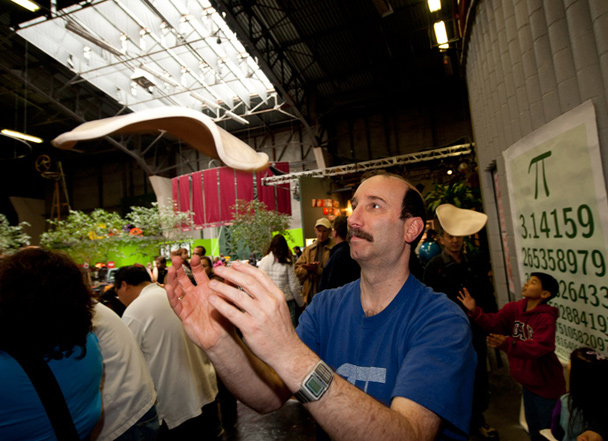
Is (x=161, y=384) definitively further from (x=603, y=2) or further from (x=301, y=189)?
(x=301, y=189)

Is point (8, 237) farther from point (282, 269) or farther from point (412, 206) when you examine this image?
point (412, 206)

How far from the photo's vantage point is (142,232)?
41.1ft

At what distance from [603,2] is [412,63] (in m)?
10.9

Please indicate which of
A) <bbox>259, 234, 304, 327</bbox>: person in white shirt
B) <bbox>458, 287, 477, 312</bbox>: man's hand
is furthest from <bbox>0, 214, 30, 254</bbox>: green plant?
<bbox>458, 287, 477, 312</bbox>: man's hand

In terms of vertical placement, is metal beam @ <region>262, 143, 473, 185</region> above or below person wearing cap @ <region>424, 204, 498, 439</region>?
above

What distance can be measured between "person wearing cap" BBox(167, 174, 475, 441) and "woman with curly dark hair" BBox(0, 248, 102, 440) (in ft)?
2.28

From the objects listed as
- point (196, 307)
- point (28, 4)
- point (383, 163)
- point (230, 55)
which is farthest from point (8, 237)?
point (383, 163)

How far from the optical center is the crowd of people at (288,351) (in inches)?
28.5

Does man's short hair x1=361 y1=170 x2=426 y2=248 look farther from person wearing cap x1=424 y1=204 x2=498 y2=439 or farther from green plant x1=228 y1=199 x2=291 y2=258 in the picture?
green plant x1=228 y1=199 x2=291 y2=258

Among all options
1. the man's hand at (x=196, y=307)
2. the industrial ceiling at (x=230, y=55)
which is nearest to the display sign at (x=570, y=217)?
the man's hand at (x=196, y=307)

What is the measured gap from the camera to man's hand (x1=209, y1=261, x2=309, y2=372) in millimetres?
701

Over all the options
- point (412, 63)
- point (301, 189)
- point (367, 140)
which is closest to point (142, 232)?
point (301, 189)

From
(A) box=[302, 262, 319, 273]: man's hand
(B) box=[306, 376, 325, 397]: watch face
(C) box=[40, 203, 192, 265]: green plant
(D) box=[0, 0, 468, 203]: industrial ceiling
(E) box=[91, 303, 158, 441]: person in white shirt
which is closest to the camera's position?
(B) box=[306, 376, 325, 397]: watch face

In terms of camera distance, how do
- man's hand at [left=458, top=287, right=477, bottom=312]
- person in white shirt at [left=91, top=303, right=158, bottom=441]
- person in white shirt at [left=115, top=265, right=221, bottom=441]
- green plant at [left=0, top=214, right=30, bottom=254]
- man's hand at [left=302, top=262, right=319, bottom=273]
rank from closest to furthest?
person in white shirt at [left=91, top=303, right=158, bottom=441]
person in white shirt at [left=115, top=265, right=221, bottom=441]
man's hand at [left=458, top=287, right=477, bottom=312]
man's hand at [left=302, top=262, right=319, bottom=273]
green plant at [left=0, top=214, right=30, bottom=254]
